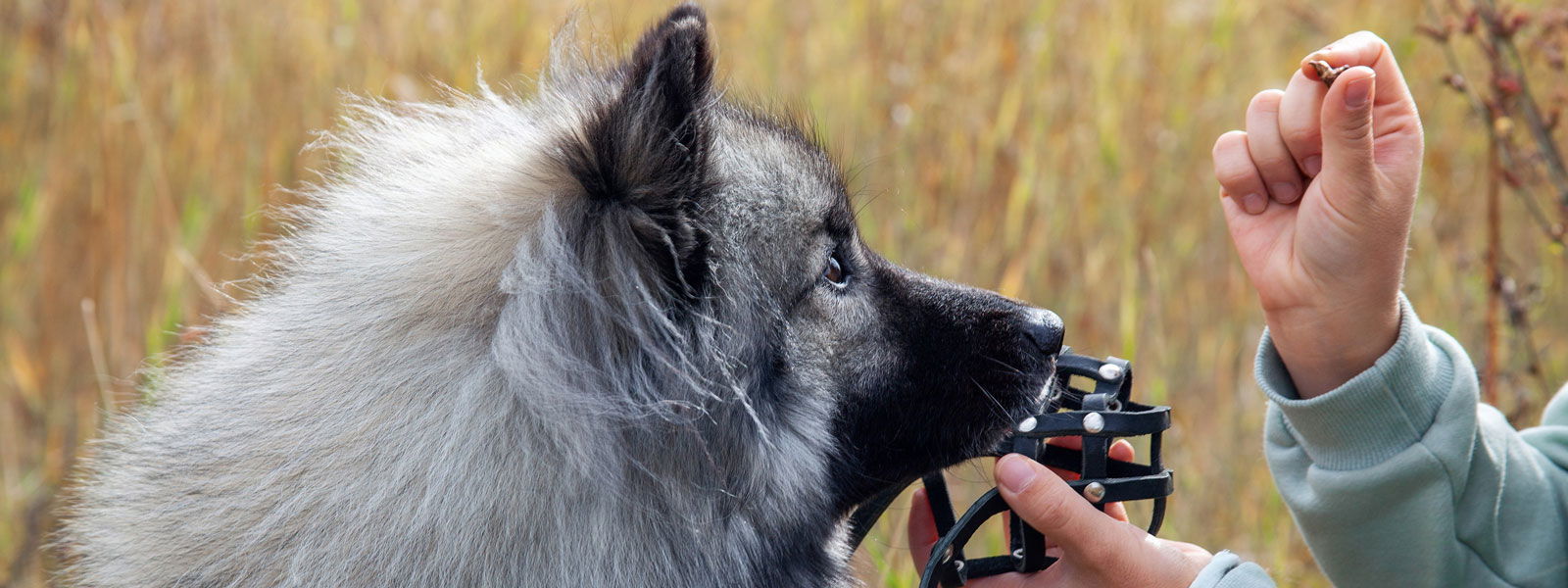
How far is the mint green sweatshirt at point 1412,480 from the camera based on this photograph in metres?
1.77

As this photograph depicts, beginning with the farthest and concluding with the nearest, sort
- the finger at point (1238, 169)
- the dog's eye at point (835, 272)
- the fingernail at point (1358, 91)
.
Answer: the dog's eye at point (835, 272), the finger at point (1238, 169), the fingernail at point (1358, 91)

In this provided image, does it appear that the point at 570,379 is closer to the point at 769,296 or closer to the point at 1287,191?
the point at 769,296

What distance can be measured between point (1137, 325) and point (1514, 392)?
39.5 inches

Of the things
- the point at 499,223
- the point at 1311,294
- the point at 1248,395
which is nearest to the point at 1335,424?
the point at 1311,294

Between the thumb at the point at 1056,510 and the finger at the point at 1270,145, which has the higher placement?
the finger at the point at 1270,145

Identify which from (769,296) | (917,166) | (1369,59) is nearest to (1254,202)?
(1369,59)

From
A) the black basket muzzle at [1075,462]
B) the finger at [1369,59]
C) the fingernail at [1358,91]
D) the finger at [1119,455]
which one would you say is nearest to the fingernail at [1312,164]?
the finger at [1369,59]

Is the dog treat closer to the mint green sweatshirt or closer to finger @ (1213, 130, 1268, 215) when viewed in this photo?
finger @ (1213, 130, 1268, 215)

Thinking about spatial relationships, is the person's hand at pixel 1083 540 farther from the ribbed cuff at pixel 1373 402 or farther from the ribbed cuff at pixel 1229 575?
the ribbed cuff at pixel 1373 402

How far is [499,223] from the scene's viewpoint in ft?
5.47

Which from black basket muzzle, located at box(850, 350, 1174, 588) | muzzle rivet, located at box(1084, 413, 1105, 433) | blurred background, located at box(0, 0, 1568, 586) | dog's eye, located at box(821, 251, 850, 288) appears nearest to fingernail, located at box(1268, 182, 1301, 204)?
black basket muzzle, located at box(850, 350, 1174, 588)

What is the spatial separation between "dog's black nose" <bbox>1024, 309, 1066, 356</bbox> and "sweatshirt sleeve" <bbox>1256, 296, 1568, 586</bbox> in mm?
306

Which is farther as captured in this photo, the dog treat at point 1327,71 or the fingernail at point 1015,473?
the fingernail at point 1015,473

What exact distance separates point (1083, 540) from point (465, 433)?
838 millimetres
